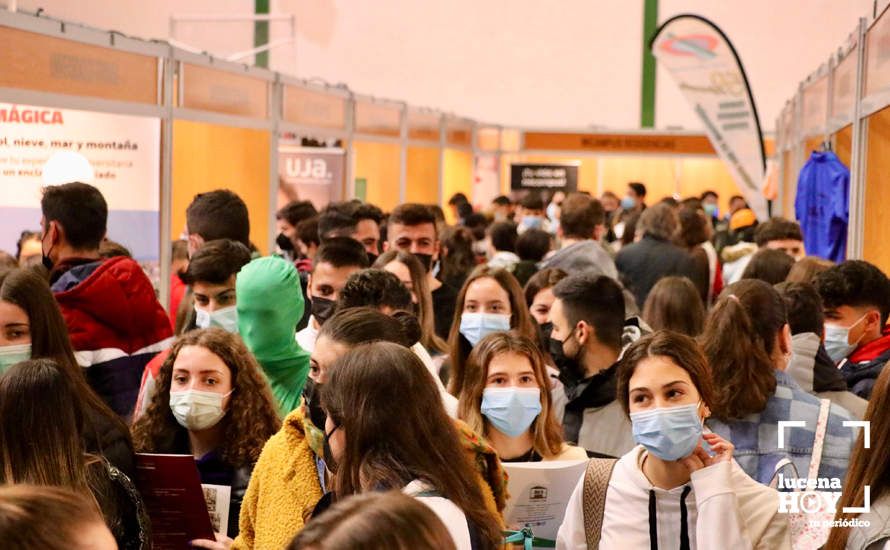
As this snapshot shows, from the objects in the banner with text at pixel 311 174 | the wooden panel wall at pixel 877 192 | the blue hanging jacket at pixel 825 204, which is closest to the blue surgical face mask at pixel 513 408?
the wooden panel wall at pixel 877 192

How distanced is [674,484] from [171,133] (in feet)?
15.7

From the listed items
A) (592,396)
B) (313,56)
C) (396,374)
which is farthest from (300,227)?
(313,56)

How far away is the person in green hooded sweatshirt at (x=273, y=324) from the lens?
3.90 metres

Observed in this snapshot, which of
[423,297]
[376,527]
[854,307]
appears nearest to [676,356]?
[376,527]

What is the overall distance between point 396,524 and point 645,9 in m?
19.6

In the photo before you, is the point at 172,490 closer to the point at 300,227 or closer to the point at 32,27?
the point at 32,27

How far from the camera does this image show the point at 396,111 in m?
12.1

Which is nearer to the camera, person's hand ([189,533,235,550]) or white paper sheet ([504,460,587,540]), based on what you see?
person's hand ([189,533,235,550])

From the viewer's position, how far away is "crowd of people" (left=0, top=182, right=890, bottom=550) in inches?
89.8

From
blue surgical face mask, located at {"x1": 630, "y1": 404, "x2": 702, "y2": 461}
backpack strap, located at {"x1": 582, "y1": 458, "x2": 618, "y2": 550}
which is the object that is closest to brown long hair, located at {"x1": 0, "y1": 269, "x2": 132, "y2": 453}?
backpack strap, located at {"x1": 582, "y1": 458, "x2": 618, "y2": 550}

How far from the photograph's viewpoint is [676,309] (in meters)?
4.70

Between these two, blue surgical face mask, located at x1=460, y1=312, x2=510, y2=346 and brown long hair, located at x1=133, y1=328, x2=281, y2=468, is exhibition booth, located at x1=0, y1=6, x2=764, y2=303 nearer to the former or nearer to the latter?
blue surgical face mask, located at x1=460, y1=312, x2=510, y2=346

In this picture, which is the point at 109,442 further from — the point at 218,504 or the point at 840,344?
the point at 840,344

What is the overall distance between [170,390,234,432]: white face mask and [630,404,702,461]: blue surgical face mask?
3.98 ft
